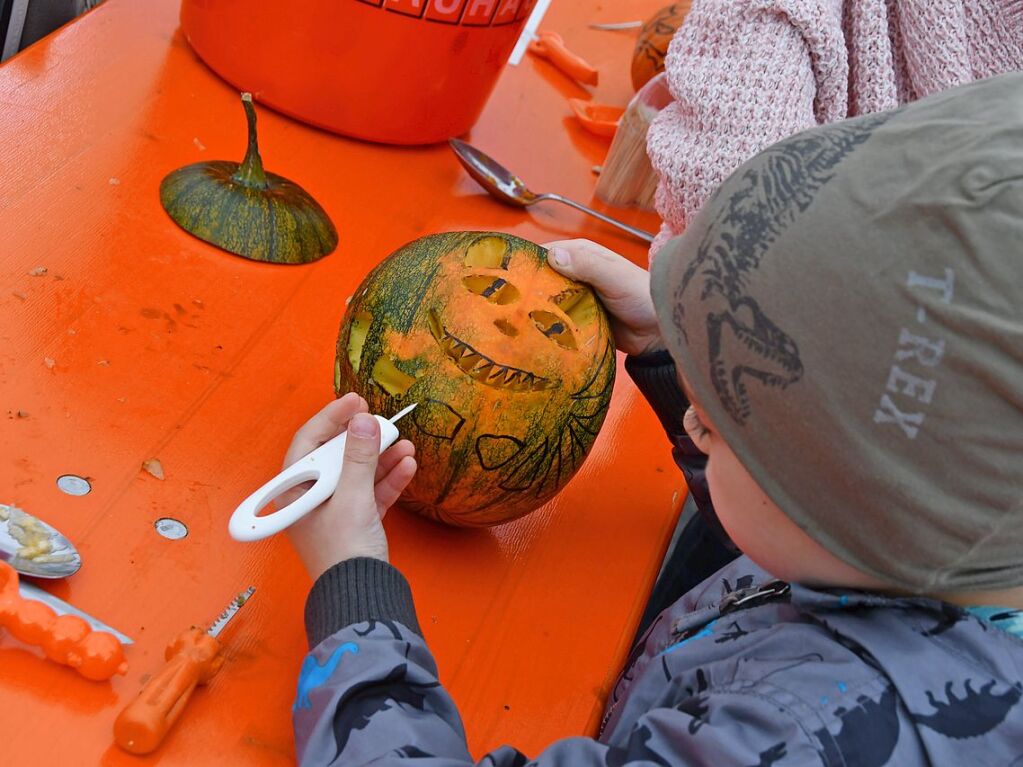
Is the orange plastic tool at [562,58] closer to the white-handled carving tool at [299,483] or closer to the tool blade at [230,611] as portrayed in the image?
the white-handled carving tool at [299,483]

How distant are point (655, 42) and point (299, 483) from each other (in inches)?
53.7

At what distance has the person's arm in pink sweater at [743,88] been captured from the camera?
1357 millimetres

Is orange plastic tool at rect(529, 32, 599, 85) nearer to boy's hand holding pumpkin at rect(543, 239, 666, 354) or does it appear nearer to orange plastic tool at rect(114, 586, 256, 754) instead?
boy's hand holding pumpkin at rect(543, 239, 666, 354)

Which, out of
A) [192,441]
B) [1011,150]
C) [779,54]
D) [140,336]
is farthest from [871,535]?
[779,54]

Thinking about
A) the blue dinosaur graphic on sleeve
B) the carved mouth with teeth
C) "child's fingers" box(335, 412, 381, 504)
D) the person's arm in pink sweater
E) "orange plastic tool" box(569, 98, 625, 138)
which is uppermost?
the person's arm in pink sweater

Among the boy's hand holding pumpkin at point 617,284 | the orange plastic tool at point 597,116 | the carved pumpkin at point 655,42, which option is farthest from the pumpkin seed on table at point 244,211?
the carved pumpkin at point 655,42

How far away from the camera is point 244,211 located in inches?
49.3

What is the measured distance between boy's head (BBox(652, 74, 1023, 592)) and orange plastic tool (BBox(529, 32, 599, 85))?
1.42m

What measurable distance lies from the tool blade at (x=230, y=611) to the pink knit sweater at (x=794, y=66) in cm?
78

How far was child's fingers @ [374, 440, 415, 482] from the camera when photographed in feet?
2.96

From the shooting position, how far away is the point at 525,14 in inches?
60.2

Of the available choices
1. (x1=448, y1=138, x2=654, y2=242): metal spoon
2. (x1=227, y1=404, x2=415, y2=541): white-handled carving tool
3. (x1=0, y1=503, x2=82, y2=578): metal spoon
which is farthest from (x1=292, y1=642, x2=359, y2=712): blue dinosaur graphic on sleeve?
(x1=448, y1=138, x2=654, y2=242): metal spoon

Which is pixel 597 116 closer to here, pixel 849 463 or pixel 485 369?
pixel 485 369

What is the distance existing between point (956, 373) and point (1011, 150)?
13cm
